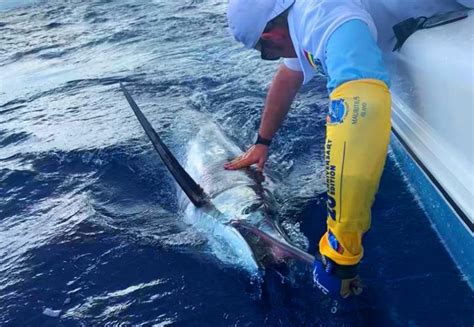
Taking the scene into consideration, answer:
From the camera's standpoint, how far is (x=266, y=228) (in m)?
2.22

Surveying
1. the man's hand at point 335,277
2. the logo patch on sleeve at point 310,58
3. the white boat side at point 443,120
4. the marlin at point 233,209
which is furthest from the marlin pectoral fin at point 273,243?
the logo patch on sleeve at point 310,58

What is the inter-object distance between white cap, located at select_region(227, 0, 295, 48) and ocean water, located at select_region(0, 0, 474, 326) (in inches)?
34.8

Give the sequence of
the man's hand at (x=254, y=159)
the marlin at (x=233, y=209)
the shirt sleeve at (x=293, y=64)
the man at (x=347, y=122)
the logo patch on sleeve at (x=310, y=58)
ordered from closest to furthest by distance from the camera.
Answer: the man at (x=347, y=122) < the logo patch on sleeve at (x=310, y=58) < the marlin at (x=233, y=209) < the shirt sleeve at (x=293, y=64) < the man's hand at (x=254, y=159)

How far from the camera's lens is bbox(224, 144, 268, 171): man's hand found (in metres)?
2.86

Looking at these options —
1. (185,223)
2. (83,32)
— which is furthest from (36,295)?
(83,32)

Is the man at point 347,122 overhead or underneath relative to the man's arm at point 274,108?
overhead

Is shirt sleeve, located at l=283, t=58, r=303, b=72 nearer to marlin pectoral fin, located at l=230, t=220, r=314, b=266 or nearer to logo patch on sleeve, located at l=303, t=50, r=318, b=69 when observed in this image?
logo patch on sleeve, located at l=303, t=50, r=318, b=69

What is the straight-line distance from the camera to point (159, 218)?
111 inches

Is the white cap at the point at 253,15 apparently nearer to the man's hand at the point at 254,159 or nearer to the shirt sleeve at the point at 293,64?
the shirt sleeve at the point at 293,64

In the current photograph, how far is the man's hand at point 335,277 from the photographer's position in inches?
60.6

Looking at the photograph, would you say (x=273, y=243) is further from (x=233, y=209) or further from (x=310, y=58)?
(x=310, y=58)

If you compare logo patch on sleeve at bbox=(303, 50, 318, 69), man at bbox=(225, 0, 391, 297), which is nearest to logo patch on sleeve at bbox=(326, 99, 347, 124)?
man at bbox=(225, 0, 391, 297)

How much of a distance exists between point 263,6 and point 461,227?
3.42 feet

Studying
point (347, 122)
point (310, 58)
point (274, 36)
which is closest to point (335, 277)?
point (347, 122)
